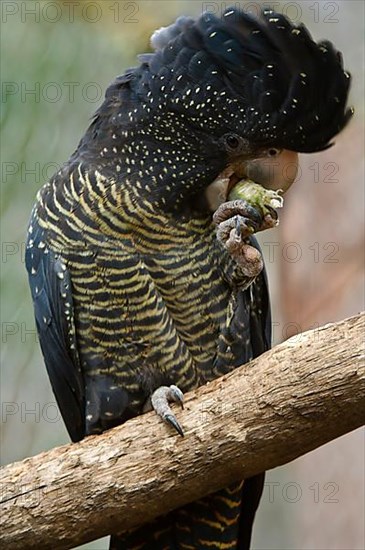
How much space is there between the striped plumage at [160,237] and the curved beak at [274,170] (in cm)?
4

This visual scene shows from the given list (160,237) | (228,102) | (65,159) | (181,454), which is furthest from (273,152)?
(65,159)

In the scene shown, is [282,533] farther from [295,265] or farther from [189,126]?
[189,126]

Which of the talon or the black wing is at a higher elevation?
the black wing

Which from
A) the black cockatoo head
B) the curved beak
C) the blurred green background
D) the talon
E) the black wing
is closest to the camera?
the talon

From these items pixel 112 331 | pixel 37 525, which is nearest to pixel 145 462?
pixel 37 525

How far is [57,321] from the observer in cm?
300

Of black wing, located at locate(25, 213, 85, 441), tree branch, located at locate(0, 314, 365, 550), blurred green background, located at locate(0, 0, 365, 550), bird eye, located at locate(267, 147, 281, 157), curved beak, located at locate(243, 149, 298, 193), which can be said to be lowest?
tree branch, located at locate(0, 314, 365, 550)

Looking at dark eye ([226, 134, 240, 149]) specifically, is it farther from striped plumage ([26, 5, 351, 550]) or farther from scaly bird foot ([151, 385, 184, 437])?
scaly bird foot ([151, 385, 184, 437])

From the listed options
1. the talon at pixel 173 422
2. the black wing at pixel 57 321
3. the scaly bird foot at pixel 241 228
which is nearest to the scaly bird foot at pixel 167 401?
the talon at pixel 173 422

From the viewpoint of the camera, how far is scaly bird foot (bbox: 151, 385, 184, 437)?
2.57 meters

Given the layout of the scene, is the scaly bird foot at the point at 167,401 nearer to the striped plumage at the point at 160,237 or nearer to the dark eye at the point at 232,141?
the striped plumage at the point at 160,237

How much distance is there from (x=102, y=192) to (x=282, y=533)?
9.05 feet

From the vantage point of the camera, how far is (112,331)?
2939mm

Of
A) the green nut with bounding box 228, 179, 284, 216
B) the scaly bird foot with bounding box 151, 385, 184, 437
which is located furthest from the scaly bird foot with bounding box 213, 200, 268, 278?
the scaly bird foot with bounding box 151, 385, 184, 437
